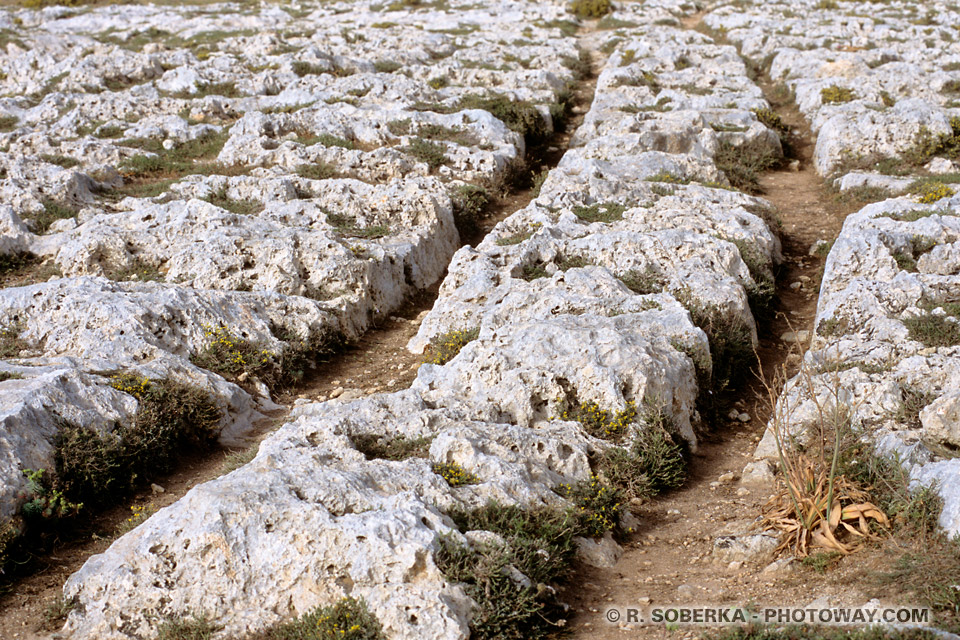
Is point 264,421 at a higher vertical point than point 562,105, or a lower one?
lower

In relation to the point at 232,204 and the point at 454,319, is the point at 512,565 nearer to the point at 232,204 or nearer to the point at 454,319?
the point at 454,319

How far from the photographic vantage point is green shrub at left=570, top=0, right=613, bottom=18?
35781 mm

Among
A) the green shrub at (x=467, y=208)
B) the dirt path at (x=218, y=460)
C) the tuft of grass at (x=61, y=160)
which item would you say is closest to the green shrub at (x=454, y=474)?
the dirt path at (x=218, y=460)

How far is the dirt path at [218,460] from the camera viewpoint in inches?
252

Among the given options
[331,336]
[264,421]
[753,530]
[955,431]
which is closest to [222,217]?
[331,336]

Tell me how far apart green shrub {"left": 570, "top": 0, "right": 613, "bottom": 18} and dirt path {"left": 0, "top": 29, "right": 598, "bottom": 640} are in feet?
71.9

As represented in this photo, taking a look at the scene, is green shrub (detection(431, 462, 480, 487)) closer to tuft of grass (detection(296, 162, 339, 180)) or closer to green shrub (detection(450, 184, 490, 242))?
green shrub (detection(450, 184, 490, 242))

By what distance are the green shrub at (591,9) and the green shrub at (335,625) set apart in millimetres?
34794

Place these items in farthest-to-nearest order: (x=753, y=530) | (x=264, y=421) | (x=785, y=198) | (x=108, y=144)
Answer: (x=108, y=144)
(x=785, y=198)
(x=264, y=421)
(x=753, y=530)

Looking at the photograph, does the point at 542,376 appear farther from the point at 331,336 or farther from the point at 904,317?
the point at 904,317

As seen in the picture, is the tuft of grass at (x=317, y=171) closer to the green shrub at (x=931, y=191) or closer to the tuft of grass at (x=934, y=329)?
the tuft of grass at (x=934, y=329)

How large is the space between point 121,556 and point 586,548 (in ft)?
13.4

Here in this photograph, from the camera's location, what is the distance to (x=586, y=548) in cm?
688

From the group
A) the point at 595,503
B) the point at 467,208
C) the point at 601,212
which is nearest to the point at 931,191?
the point at 601,212
